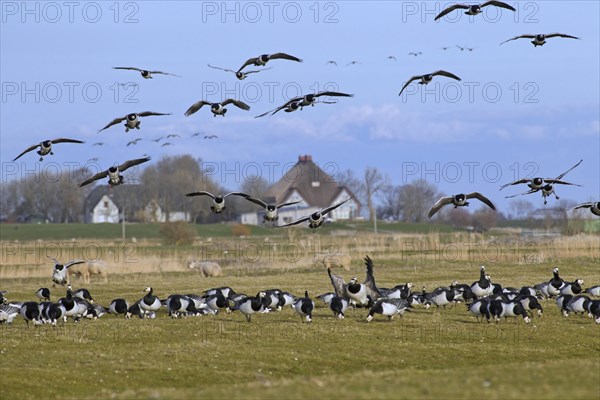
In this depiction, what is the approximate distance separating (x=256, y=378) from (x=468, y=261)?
40.5 metres

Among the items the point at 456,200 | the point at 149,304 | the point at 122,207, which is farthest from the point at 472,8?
the point at 122,207

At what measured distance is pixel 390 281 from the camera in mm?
45406

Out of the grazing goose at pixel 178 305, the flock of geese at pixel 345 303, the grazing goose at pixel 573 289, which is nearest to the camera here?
the flock of geese at pixel 345 303

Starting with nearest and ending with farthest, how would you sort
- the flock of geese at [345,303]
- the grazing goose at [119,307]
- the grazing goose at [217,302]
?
1. the flock of geese at [345,303]
2. the grazing goose at [217,302]
3. the grazing goose at [119,307]

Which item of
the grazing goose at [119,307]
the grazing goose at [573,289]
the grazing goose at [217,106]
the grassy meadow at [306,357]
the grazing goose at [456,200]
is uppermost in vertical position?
the grazing goose at [217,106]

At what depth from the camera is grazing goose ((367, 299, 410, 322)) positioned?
84.9 ft

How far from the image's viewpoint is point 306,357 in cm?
2128

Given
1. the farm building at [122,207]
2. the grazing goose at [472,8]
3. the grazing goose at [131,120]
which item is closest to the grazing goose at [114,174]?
the grazing goose at [131,120]

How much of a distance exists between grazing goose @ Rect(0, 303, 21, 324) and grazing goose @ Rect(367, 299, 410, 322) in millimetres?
10217

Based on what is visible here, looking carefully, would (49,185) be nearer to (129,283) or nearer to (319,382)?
A: (129,283)

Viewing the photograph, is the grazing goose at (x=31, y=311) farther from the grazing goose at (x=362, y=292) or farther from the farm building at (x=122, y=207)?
the farm building at (x=122, y=207)

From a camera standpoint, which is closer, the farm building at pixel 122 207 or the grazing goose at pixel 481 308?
the grazing goose at pixel 481 308

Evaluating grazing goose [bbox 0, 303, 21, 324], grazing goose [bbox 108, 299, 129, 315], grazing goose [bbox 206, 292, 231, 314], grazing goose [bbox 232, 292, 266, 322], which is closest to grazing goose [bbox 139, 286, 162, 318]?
grazing goose [bbox 108, 299, 129, 315]

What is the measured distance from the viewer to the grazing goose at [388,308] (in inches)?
1019
